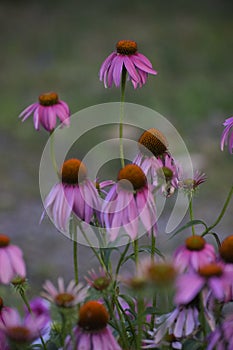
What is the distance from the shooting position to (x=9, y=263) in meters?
0.64

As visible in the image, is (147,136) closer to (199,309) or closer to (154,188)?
(154,188)

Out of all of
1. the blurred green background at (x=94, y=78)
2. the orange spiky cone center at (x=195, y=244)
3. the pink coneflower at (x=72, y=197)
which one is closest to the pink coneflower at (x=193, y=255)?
the orange spiky cone center at (x=195, y=244)

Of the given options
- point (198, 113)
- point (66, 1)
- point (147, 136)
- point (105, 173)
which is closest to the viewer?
point (147, 136)

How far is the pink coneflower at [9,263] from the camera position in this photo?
2.04 ft

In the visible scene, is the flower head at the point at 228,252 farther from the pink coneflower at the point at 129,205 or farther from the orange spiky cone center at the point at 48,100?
the orange spiky cone center at the point at 48,100

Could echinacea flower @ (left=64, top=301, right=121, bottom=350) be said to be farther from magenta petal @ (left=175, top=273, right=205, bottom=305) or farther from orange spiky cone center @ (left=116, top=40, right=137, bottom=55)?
orange spiky cone center @ (left=116, top=40, right=137, bottom=55)

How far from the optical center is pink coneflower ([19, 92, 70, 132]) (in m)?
0.81

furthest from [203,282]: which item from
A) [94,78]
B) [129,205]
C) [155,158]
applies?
[94,78]

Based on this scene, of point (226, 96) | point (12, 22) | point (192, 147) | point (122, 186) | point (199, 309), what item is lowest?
point (199, 309)

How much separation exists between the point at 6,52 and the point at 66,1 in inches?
38.7

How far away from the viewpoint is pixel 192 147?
279cm

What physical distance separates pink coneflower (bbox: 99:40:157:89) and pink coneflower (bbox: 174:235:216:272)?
271 mm

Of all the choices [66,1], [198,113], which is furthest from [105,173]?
[66,1]

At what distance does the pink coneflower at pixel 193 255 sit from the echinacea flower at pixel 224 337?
5cm
